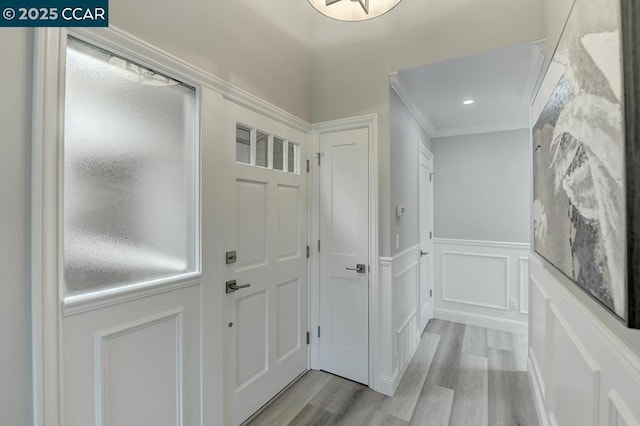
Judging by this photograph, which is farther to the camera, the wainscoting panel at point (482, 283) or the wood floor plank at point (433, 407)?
the wainscoting panel at point (482, 283)

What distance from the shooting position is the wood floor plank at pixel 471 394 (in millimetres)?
1984

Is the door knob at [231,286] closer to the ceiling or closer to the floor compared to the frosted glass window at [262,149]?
closer to the floor

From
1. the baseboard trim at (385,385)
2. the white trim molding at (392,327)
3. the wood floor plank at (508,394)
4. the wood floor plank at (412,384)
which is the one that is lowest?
the wood floor plank at (508,394)

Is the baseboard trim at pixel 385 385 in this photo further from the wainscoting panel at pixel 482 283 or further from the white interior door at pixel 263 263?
the wainscoting panel at pixel 482 283

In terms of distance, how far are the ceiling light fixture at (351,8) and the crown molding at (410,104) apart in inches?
30.1

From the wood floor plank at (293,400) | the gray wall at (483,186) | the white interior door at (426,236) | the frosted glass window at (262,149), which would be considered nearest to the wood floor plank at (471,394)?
the white interior door at (426,236)

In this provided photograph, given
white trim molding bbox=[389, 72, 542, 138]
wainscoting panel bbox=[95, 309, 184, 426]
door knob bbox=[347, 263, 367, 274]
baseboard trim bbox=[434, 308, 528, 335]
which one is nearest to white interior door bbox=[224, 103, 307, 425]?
wainscoting panel bbox=[95, 309, 184, 426]

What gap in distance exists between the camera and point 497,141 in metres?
3.50

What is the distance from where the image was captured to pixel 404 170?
2643mm

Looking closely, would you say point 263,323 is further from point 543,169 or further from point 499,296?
point 499,296

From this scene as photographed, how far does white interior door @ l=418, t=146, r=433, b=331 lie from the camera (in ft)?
10.9

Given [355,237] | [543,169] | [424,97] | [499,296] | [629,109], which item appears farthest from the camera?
[499,296]

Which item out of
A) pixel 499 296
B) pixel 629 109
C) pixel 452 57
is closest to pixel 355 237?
pixel 452 57

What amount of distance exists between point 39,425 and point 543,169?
2.59m
